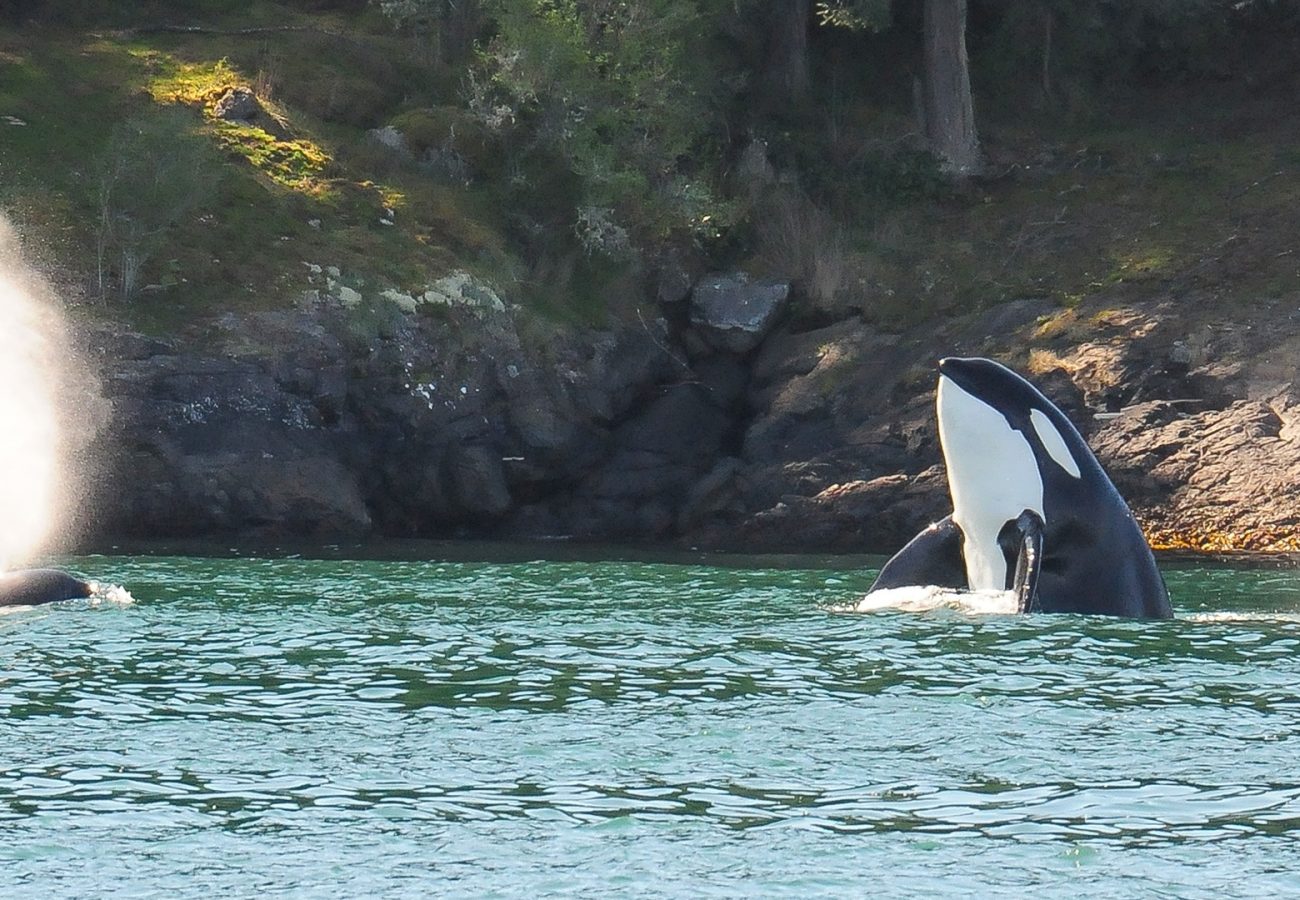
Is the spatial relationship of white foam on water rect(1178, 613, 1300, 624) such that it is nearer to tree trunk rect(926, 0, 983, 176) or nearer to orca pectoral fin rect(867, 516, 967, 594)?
orca pectoral fin rect(867, 516, 967, 594)

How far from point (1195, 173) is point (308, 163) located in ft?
54.2

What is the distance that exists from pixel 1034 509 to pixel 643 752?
6433mm

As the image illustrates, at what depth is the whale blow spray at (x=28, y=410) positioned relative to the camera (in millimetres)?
23891

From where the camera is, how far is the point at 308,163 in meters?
31.8

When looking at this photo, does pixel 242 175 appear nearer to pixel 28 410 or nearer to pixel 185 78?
pixel 185 78

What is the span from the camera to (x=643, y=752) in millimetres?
9633

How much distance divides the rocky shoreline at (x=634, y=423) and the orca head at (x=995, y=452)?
10285mm

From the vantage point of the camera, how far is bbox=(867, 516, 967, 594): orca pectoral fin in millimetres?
15969

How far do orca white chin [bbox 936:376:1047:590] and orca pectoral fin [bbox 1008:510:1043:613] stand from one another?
157mm

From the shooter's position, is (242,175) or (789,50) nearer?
(242,175)

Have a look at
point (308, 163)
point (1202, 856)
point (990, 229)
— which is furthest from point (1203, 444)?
point (1202, 856)

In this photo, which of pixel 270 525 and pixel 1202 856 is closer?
Result: pixel 1202 856

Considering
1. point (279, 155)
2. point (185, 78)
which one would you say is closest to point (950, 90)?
point (279, 155)

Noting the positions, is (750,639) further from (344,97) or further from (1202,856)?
(344,97)
